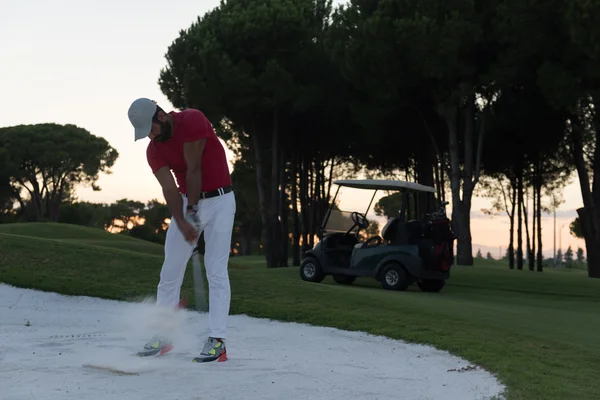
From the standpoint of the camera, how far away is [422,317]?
10234mm

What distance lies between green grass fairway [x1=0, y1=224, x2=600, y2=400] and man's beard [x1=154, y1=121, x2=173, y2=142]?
3085mm

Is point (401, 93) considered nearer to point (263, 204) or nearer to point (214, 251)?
point (263, 204)

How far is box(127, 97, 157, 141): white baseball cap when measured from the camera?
546cm

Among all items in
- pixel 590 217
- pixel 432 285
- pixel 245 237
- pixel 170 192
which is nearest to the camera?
pixel 170 192

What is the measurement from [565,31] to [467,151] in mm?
5955

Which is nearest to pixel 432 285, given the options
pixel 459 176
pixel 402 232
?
pixel 402 232

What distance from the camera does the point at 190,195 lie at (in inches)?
222

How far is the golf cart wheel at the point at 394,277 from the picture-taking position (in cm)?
1578

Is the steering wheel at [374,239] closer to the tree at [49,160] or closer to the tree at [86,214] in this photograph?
the tree at [49,160]

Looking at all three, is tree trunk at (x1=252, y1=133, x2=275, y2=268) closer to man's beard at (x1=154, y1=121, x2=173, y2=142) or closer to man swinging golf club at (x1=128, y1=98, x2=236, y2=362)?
man swinging golf club at (x1=128, y1=98, x2=236, y2=362)

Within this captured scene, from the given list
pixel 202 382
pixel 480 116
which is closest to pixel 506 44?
pixel 480 116

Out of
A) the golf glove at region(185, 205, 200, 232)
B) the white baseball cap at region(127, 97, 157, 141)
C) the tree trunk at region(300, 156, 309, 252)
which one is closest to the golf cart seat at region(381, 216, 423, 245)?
the golf glove at region(185, 205, 200, 232)

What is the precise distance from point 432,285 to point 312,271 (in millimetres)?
2794

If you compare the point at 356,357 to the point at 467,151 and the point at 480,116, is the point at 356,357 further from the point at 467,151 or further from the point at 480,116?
the point at 480,116
